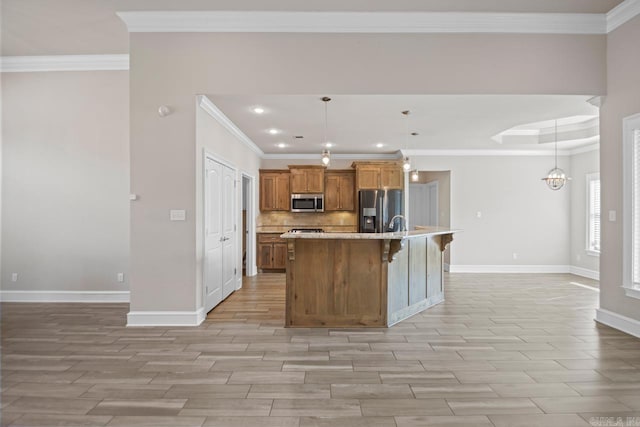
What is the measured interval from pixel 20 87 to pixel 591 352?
7509 millimetres

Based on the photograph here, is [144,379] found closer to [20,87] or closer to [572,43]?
[20,87]

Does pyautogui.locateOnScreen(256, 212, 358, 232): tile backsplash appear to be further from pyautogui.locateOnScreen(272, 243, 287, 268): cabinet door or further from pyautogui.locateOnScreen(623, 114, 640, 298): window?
pyautogui.locateOnScreen(623, 114, 640, 298): window

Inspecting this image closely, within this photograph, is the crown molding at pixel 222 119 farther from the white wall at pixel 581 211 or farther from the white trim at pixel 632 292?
the white wall at pixel 581 211

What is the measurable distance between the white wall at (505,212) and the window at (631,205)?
3.96m

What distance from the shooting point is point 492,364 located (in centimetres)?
301

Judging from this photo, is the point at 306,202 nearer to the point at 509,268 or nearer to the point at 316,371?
the point at 509,268

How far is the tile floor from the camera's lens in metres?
2.26

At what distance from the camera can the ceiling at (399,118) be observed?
4.39 m

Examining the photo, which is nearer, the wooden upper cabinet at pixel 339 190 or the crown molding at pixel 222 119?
the crown molding at pixel 222 119

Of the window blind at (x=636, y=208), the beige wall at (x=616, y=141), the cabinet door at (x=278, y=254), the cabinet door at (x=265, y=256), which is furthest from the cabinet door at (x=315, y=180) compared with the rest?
the window blind at (x=636, y=208)

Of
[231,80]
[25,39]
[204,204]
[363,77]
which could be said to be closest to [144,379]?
[204,204]

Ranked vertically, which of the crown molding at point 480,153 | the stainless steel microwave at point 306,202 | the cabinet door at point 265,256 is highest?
the crown molding at point 480,153

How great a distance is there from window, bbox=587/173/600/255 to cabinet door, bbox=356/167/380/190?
166 inches

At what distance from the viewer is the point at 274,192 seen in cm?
834
